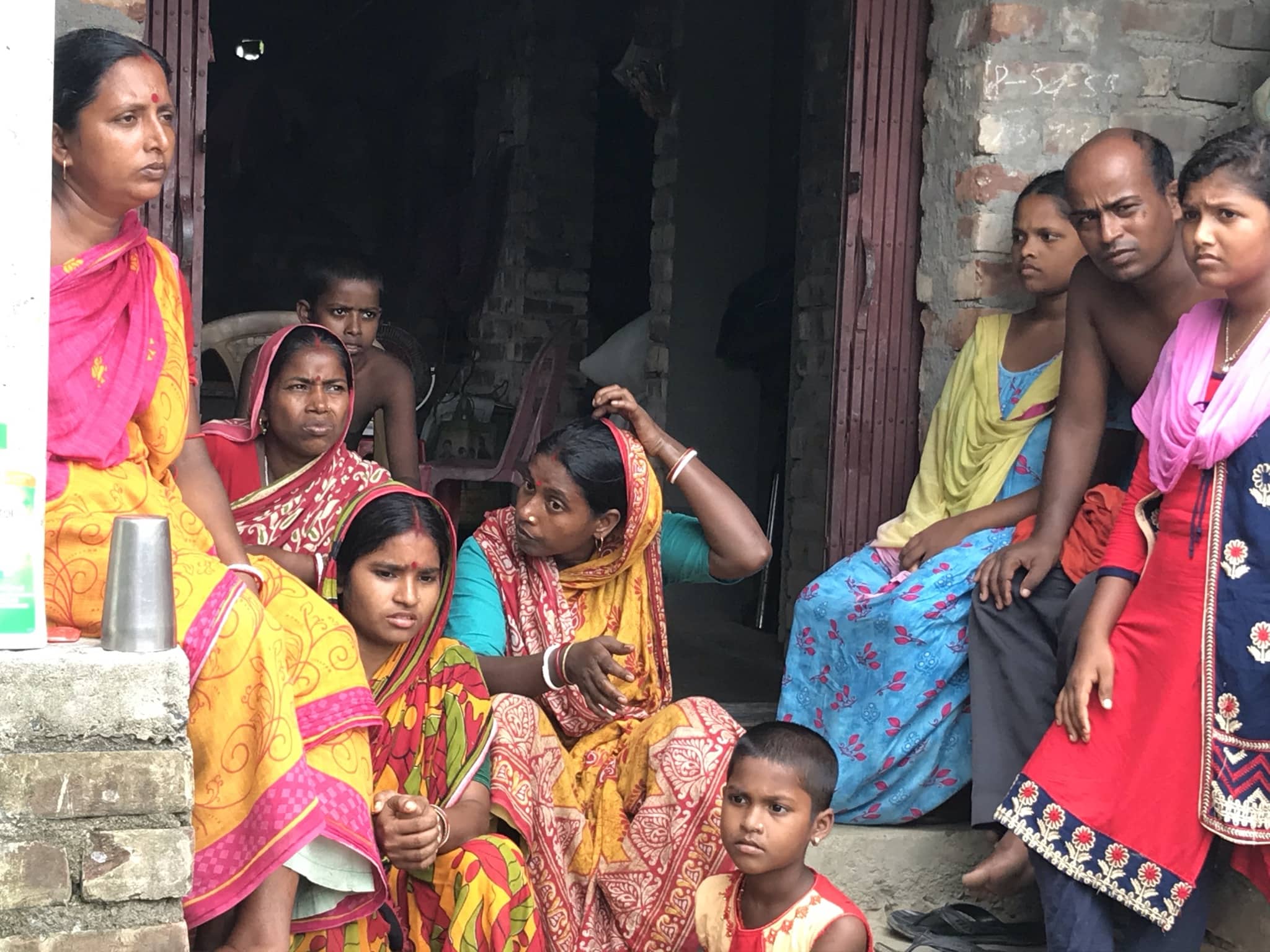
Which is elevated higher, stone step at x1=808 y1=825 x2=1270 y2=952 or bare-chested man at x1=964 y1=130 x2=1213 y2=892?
bare-chested man at x1=964 y1=130 x2=1213 y2=892

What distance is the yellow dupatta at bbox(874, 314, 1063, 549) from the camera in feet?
12.4

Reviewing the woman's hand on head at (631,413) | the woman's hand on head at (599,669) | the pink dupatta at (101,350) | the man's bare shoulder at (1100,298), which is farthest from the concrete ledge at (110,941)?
the man's bare shoulder at (1100,298)

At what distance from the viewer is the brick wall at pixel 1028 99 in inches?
158

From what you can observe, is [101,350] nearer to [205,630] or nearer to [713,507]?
[205,630]

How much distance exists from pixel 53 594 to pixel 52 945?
1.83ft

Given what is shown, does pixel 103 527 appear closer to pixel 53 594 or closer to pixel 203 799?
pixel 53 594

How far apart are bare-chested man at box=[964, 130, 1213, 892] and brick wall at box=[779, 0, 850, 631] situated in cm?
227

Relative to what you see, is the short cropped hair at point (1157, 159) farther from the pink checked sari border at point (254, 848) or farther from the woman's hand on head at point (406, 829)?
the pink checked sari border at point (254, 848)

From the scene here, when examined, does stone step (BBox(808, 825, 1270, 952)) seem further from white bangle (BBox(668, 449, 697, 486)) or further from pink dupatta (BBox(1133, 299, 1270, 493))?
pink dupatta (BBox(1133, 299, 1270, 493))

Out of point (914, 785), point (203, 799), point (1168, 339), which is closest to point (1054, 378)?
point (1168, 339)

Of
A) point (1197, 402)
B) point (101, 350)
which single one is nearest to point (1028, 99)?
point (1197, 402)

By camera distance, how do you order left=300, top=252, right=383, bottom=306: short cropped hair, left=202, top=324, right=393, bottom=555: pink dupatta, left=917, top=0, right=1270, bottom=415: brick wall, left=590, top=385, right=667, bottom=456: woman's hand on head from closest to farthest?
left=590, top=385, right=667, bottom=456: woman's hand on head < left=202, top=324, right=393, bottom=555: pink dupatta < left=917, top=0, right=1270, bottom=415: brick wall < left=300, top=252, right=383, bottom=306: short cropped hair

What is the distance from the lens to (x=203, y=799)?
240 centimetres

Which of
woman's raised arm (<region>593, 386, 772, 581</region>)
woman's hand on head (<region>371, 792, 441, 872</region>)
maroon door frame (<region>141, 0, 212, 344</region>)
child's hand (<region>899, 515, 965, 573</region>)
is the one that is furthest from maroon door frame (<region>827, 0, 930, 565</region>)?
woman's hand on head (<region>371, 792, 441, 872</region>)
